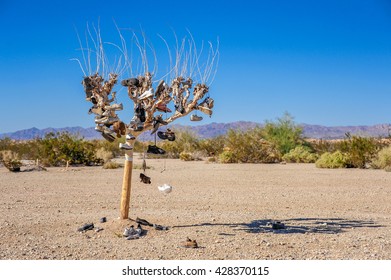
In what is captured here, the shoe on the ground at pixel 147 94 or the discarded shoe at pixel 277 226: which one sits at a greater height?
the shoe on the ground at pixel 147 94

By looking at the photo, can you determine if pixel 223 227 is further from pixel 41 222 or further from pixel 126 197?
pixel 41 222

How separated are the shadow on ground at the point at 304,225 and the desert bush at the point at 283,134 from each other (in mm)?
26197

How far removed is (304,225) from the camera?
11.0m

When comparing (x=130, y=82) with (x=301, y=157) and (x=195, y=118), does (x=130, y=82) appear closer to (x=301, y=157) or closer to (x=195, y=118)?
(x=195, y=118)

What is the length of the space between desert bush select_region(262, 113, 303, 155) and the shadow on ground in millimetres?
26197

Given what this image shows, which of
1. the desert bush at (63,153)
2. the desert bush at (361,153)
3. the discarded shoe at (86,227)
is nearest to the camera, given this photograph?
the discarded shoe at (86,227)

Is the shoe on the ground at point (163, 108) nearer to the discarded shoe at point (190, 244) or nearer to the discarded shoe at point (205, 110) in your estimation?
the discarded shoe at point (205, 110)

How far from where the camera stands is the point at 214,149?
41219mm

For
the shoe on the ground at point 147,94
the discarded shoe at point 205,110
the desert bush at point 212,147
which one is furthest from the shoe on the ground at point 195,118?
the desert bush at point 212,147

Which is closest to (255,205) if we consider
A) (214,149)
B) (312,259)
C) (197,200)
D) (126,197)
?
(197,200)

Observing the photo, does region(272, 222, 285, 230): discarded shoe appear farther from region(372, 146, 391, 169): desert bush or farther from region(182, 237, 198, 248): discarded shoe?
region(372, 146, 391, 169): desert bush

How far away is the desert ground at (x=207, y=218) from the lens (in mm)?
8578

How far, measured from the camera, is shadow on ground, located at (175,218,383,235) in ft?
33.9

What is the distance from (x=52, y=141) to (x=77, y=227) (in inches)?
800
